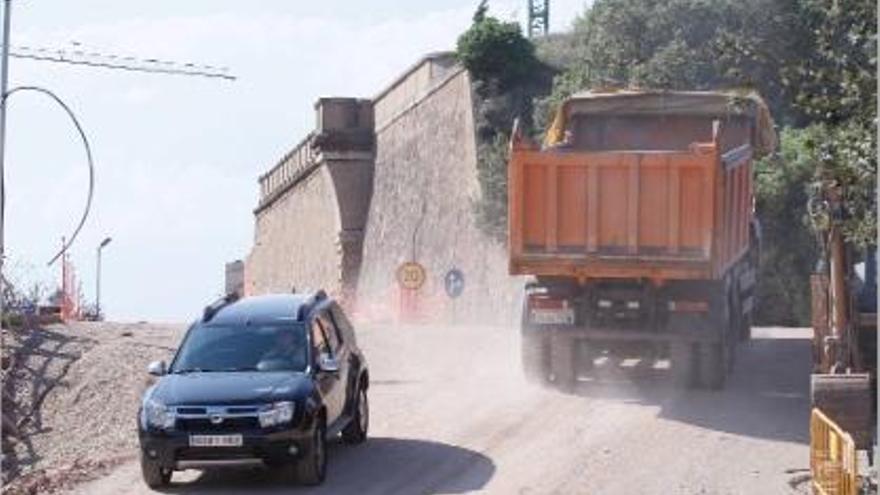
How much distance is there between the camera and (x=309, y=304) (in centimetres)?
1620

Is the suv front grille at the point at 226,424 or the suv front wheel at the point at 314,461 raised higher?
the suv front grille at the point at 226,424

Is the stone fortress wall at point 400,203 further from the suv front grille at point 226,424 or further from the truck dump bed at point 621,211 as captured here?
the suv front grille at point 226,424

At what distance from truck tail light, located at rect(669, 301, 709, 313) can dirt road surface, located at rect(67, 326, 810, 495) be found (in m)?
0.99

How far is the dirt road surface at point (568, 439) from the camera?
14648 mm

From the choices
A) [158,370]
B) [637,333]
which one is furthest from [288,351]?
[637,333]

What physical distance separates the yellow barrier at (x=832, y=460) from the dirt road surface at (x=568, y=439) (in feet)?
3.54

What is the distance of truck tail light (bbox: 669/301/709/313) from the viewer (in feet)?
61.1

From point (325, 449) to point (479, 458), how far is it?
1.64 meters

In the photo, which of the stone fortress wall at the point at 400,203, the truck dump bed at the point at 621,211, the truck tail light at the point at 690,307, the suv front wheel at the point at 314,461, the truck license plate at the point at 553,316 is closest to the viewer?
the suv front wheel at the point at 314,461

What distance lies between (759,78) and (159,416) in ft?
54.3

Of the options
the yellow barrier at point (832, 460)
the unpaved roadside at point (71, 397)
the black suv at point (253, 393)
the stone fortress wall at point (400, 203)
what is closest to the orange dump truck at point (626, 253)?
the black suv at point (253, 393)

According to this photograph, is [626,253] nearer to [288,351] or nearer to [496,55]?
[288,351]

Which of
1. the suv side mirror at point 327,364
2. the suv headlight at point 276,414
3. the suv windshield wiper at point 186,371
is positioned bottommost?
the suv headlight at point 276,414

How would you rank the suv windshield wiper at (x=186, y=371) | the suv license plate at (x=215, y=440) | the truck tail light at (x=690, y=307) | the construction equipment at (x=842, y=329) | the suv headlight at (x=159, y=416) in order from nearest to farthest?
the construction equipment at (x=842, y=329) < the suv license plate at (x=215, y=440) < the suv headlight at (x=159, y=416) < the suv windshield wiper at (x=186, y=371) < the truck tail light at (x=690, y=307)
